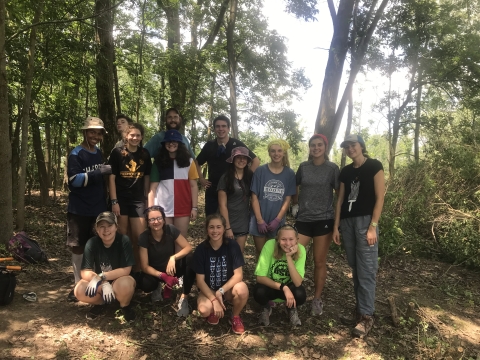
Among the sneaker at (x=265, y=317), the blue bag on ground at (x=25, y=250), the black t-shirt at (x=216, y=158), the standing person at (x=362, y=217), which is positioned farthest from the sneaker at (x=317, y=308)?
the blue bag on ground at (x=25, y=250)

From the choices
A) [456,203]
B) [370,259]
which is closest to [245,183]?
[370,259]

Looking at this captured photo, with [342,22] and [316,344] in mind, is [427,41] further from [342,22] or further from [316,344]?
[316,344]

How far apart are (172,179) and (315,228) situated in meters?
1.91

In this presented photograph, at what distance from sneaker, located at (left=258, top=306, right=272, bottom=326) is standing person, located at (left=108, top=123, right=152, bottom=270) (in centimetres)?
185

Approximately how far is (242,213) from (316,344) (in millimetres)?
1689

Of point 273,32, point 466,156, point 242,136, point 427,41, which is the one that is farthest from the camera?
point 242,136

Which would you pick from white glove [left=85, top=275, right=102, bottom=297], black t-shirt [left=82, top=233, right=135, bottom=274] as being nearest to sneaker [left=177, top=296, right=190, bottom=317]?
black t-shirt [left=82, top=233, right=135, bottom=274]

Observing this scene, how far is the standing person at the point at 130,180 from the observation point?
3797 millimetres

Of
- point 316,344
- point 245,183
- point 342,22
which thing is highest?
point 342,22

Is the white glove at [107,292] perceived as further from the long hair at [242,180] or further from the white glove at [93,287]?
the long hair at [242,180]

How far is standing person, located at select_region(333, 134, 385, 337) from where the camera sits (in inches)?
133

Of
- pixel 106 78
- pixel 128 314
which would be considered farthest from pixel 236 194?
pixel 106 78

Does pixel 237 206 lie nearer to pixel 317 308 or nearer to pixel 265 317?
pixel 265 317

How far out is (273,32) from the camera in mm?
13594
